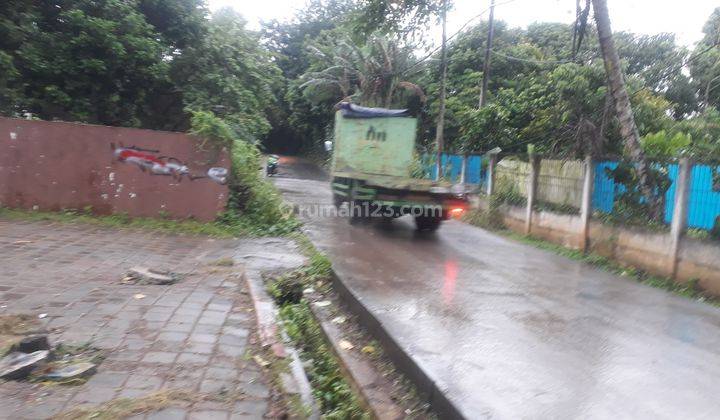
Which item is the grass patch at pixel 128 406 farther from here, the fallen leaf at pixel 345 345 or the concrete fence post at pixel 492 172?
the concrete fence post at pixel 492 172

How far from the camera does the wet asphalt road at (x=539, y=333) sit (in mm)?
3820

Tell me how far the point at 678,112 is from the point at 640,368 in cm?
2288

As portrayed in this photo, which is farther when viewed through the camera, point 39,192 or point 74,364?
point 39,192

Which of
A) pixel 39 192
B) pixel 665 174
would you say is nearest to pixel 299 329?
pixel 665 174

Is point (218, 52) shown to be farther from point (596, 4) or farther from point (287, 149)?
point (287, 149)

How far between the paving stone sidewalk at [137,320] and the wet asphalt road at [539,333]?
1441 mm

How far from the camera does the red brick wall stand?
1006 centimetres

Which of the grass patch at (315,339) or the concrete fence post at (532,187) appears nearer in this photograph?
the grass patch at (315,339)

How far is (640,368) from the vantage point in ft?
14.7

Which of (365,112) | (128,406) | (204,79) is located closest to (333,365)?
(128,406)

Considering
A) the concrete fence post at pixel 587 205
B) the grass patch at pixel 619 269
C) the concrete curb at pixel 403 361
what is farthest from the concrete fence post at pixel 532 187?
the concrete curb at pixel 403 361

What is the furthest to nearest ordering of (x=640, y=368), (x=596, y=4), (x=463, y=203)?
(x=463, y=203) → (x=596, y=4) → (x=640, y=368)

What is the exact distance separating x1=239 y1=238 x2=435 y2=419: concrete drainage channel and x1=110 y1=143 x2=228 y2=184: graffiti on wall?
4.87 metres

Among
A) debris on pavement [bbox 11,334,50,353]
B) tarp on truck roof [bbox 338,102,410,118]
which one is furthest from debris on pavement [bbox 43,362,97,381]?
tarp on truck roof [bbox 338,102,410,118]
